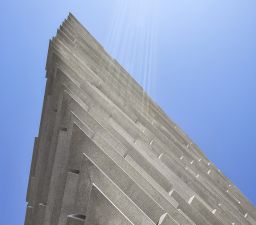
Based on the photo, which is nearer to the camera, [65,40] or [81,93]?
[81,93]

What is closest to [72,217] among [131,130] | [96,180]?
[96,180]

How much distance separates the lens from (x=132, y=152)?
8.43m

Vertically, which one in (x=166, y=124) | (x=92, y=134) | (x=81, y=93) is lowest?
(x=92, y=134)

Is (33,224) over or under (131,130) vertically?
under

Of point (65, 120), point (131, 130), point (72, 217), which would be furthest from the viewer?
point (131, 130)

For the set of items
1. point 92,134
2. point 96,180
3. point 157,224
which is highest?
point 92,134

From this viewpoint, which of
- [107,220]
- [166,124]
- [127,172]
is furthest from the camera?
[166,124]

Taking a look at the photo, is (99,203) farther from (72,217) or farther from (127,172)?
(127,172)

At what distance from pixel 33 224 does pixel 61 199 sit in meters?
4.67

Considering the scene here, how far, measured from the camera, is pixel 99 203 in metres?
5.62

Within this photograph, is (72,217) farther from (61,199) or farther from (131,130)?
(131,130)

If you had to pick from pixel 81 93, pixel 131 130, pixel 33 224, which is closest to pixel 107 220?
pixel 81 93

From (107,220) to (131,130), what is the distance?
5399 mm

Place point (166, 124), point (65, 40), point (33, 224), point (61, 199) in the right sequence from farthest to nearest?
point (166, 124) → point (65, 40) → point (33, 224) → point (61, 199)
